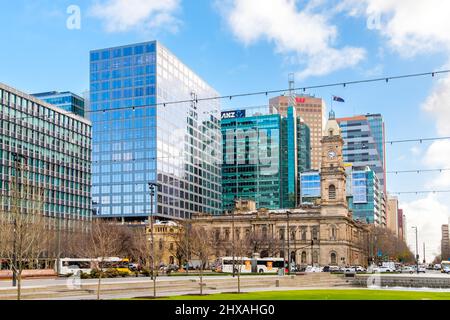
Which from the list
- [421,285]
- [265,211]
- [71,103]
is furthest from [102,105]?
[421,285]

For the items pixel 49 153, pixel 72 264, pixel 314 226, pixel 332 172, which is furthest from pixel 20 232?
pixel 314 226

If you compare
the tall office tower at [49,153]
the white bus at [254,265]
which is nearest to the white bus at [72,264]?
the tall office tower at [49,153]

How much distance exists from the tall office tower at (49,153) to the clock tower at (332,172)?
59361 mm

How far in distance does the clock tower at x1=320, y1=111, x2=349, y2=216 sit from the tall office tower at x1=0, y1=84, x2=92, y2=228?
59.4 metres

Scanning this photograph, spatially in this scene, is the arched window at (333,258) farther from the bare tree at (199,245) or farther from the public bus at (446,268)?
the bare tree at (199,245)

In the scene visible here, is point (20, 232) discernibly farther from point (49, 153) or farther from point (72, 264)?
point (49, 153)

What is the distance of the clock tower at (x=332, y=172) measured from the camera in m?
156

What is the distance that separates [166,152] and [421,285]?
12441 centimetres

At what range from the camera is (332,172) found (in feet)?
511

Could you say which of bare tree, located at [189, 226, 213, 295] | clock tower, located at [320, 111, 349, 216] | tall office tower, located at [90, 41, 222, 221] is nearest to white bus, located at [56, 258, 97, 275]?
bare tree, located at [189, 226, 213, 295]

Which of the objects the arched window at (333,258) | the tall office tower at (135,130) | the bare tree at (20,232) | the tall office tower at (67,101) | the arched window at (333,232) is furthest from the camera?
the tall office tower at (67,101)

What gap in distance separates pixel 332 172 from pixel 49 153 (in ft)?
232
